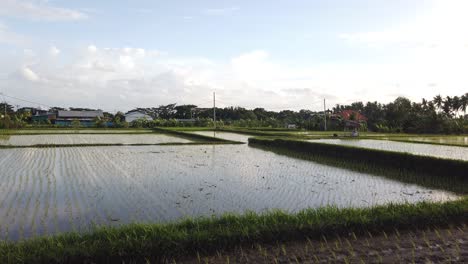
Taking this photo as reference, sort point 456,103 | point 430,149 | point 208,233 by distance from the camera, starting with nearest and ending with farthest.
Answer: point 208,233 → point 430,149 → point 456,103

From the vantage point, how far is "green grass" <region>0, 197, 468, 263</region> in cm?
377

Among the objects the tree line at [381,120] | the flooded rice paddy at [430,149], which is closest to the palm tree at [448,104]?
the tree line at [381,120]

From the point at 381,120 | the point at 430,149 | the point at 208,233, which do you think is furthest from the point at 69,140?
the point at 381,120

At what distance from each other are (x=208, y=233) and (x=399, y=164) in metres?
8.29

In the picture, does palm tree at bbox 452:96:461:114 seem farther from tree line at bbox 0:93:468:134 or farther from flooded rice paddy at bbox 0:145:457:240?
flooded rice paddy at bbox 0:145:457:240

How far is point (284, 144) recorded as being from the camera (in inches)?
717

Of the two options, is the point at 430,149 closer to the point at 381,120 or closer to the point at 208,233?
the point at 208,233

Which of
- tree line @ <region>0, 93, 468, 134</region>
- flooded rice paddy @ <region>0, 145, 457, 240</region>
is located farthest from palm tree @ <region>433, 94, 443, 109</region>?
flooded rice paddy @ <region>0, 145, 457, 240</region>

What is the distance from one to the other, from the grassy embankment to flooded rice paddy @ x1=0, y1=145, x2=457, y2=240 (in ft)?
2.56

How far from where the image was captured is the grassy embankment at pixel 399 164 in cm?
885

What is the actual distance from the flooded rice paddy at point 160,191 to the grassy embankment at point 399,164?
2.56ft

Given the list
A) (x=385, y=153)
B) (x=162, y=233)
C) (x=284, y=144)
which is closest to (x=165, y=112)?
(x=284, y=144)

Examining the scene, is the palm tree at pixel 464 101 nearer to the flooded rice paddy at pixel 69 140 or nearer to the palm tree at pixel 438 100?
the palm tree at pixel 438 100

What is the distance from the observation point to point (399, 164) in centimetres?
1080
